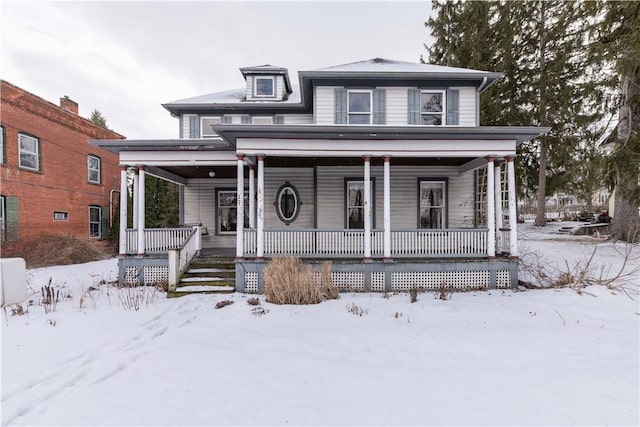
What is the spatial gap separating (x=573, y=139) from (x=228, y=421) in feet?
80.5

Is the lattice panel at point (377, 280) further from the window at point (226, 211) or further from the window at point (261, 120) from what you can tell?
the window at point (261, 120)

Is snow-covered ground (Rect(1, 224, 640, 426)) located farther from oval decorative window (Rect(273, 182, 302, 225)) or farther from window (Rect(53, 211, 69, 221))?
window (Rect(53, 211, 69, 221))

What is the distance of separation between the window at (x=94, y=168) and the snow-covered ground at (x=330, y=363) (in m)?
12.4

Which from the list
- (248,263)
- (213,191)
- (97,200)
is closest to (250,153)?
(248,263)

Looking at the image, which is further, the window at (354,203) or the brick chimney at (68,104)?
the brick chimney at (68,104)

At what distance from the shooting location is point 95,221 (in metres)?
16.5

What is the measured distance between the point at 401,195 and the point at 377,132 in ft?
12.8

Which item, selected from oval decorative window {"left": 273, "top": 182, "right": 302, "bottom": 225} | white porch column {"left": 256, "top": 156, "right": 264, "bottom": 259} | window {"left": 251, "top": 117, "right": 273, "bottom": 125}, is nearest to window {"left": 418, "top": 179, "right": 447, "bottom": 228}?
oval decorative window {"left": 273, "top": 182, "right": 302, "bottom": 225}

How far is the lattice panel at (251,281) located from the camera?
7.84 metres

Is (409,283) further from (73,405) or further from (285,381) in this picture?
(73,405)

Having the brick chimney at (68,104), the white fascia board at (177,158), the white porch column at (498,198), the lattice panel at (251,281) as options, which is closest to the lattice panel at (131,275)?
the white fascia board at (177,158)

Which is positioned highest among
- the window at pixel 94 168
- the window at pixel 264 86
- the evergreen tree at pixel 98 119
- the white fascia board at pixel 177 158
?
the evergreen tree at pixel 98 119

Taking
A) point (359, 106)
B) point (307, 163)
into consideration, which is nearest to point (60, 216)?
point (307, 163)

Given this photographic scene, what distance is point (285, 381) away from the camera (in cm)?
363
